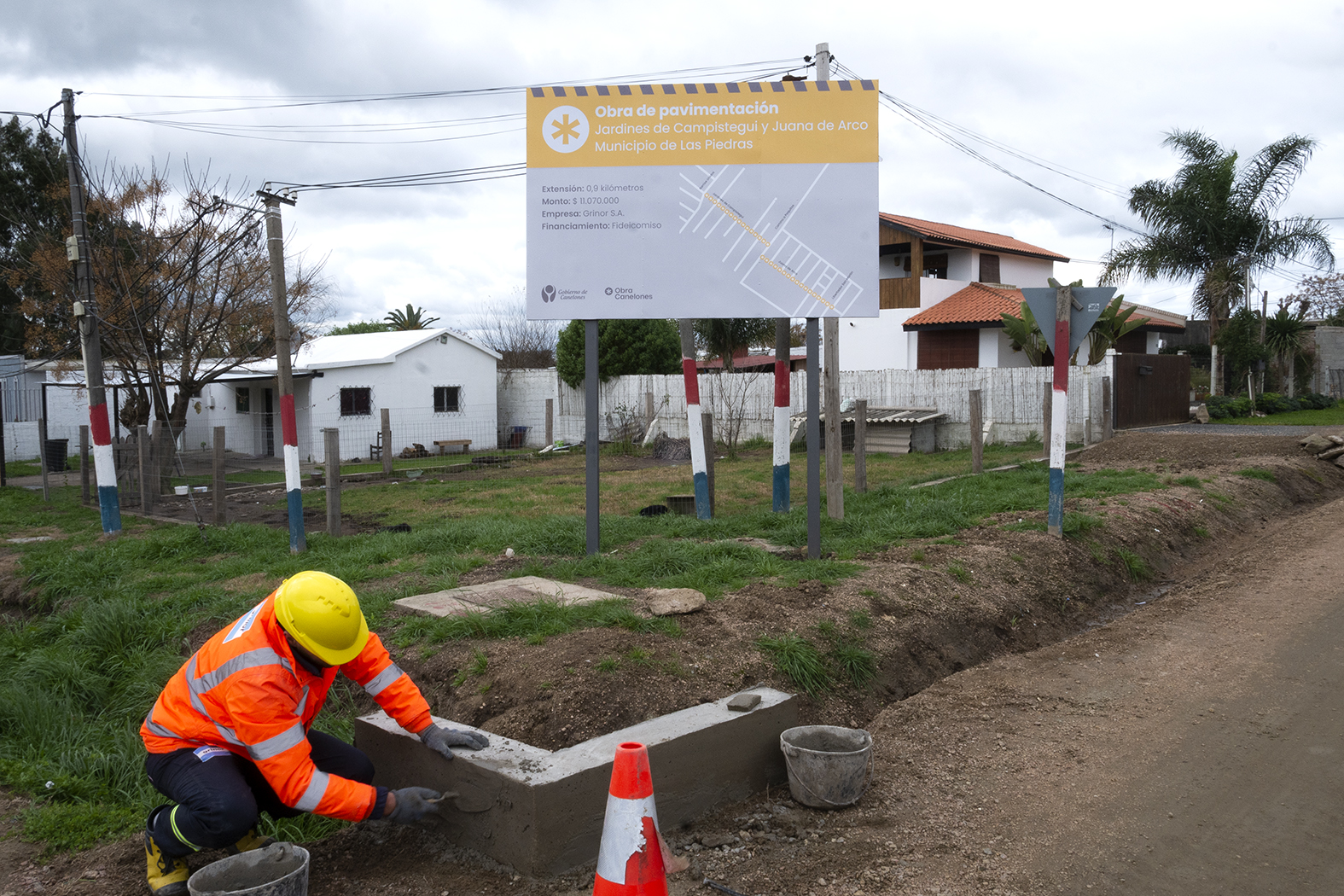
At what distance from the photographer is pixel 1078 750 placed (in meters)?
4.79

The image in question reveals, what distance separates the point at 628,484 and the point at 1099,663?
10.8m

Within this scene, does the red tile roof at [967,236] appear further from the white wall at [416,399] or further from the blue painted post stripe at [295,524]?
the blue painted post stripe at [295,524]

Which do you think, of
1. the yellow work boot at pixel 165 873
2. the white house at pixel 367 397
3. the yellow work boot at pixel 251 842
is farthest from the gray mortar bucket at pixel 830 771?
the white house at pixel 367 397

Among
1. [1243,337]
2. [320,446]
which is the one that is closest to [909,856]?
[320,446]

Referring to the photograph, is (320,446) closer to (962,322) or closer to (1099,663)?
(962,322)

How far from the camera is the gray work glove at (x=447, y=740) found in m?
4.00

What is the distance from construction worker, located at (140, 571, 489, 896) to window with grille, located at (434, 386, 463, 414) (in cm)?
2630

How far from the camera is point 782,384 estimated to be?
10.3 meters

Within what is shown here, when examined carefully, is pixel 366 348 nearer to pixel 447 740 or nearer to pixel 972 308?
pixel 972 308

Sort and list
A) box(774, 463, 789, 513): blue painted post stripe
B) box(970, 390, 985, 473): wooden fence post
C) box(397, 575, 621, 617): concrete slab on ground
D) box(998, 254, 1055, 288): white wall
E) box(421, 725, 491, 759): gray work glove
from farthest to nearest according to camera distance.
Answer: box(998, 254, 1055, 288): white wall
box(970, 390, 985, 473): wooden fence post
box(774, 463, 789, 513): blue painted post stripe
box(397, 575, 621, 617): concrete slab on ground
box(421, 725, 491, 759): gray work glove

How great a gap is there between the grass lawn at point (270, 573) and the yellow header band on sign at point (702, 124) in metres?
3.35

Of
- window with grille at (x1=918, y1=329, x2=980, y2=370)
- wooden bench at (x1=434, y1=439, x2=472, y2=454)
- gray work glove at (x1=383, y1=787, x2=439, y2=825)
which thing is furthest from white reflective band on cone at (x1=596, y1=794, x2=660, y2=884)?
window with grille at (x1=918, y1=329, x2=980, y2=370)

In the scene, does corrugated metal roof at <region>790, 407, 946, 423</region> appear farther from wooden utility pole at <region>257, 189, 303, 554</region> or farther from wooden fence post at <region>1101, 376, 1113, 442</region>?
wooden utility pole at <region>257, 189, 303, 554</region>

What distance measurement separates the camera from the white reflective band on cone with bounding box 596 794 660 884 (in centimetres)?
324
